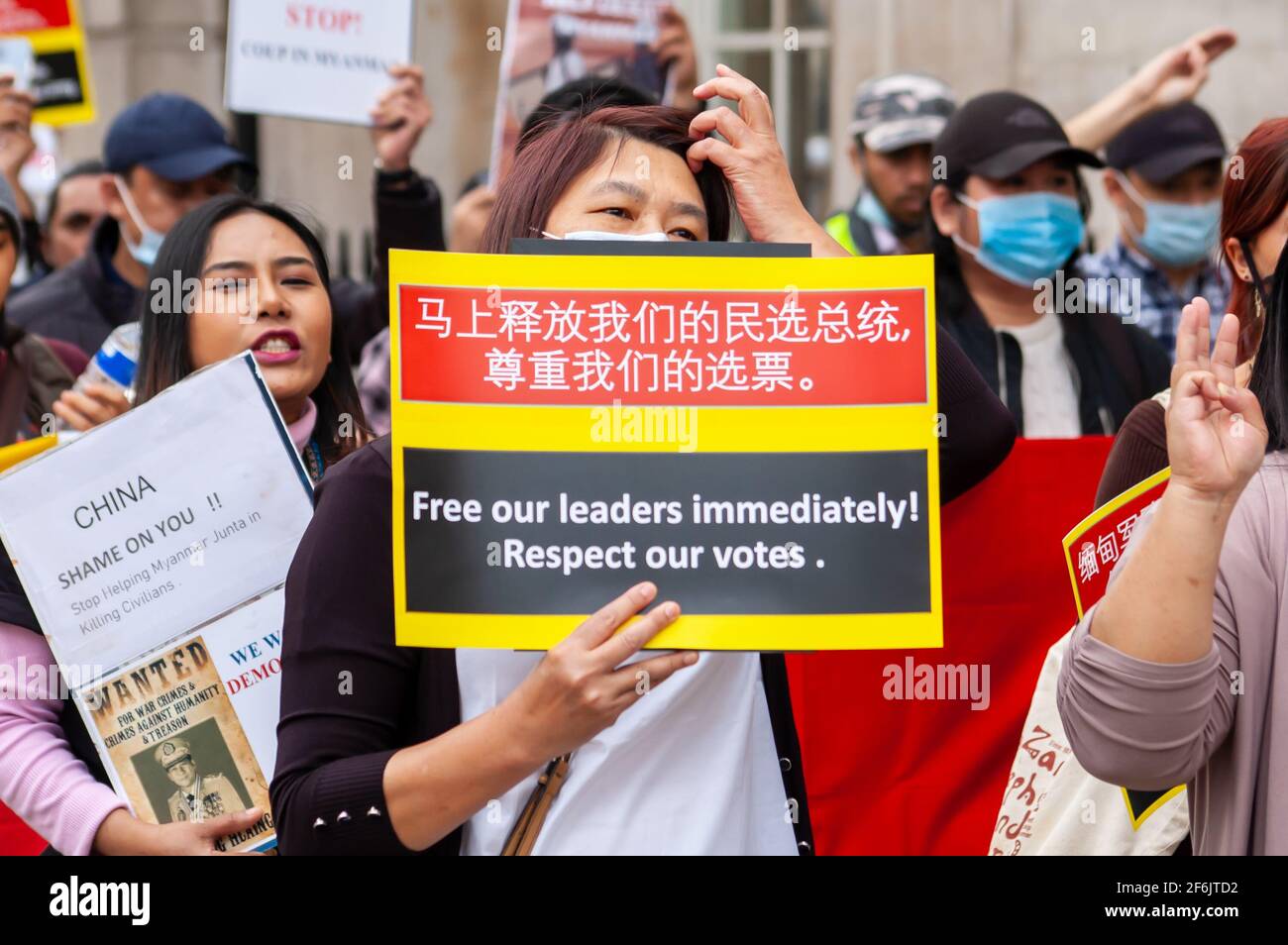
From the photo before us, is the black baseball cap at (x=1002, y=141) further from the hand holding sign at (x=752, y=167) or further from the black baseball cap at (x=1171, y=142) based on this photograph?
the hand holding sign at (x=752, y=167)

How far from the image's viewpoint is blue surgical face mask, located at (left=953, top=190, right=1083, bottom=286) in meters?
5.19

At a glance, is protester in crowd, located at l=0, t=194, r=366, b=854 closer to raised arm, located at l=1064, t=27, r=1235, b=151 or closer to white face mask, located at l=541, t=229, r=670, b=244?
white face mask, located at l=541, t=229, r=670, b=244

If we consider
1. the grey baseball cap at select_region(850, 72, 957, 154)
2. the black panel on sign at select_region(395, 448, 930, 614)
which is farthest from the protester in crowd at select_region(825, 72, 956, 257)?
the black panel on sign at select_region(395, 448, 930, 614)

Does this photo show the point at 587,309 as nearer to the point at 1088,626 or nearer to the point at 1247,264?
the point at 1088,626

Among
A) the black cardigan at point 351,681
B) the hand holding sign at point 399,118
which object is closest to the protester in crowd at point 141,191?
the hand holding sign at point 399,118

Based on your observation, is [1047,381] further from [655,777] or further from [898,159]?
[655,777]

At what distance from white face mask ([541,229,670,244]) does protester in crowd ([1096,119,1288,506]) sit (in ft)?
3.13

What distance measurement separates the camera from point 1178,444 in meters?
2.19

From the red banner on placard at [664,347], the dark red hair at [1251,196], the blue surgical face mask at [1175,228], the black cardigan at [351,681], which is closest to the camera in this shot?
the black cardigan at [351,681]

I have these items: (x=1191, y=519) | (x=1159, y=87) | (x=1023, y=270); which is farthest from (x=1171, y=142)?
(x=1191, y=519)

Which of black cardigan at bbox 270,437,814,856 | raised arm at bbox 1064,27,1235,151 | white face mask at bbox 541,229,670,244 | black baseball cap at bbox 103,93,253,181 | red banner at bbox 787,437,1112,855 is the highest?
raised arm at bbox 1064,27,1235,151

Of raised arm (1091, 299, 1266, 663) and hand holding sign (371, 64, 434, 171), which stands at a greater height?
hand holding sign (371, 64, 434, 171)

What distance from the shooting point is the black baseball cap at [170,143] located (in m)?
6.12

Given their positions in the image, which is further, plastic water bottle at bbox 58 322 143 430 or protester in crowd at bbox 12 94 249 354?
protester in crowd at bbox 12 94 249 354
